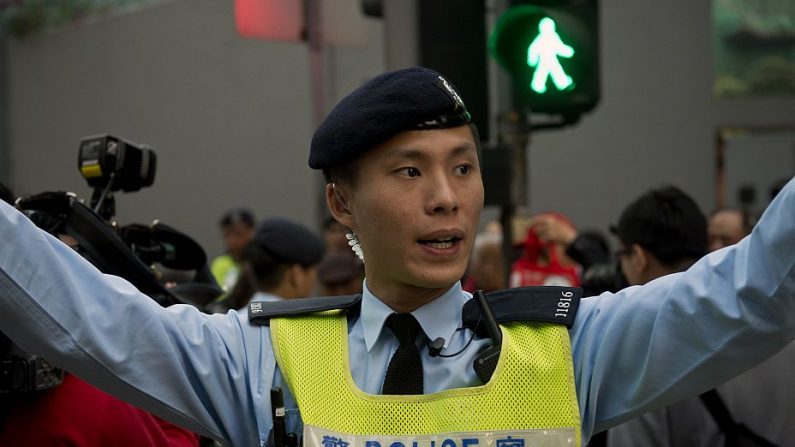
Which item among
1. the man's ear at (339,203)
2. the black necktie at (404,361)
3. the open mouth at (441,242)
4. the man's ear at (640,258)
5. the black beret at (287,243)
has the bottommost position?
the black beret at (287,243)

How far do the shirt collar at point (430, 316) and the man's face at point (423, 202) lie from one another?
9 centimetres

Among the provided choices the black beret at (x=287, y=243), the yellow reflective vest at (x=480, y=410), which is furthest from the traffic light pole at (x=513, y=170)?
the yellow reflective vest at (x=480, y=410)

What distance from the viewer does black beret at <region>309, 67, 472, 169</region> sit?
2.52 metres

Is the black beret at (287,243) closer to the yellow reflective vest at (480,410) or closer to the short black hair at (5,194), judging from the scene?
the short black hair at (5,194)

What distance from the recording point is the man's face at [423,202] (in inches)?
98.7

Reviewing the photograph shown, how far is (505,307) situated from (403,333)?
0.74 ft

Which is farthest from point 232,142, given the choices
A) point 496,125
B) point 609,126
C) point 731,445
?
point 731,445

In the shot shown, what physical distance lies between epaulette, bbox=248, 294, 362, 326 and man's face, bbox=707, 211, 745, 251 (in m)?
4.78

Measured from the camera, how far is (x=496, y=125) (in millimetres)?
6328

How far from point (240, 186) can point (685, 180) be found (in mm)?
5207

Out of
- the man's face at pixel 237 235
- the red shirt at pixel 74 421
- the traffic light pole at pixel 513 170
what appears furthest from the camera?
the man's face at pixel 237 235

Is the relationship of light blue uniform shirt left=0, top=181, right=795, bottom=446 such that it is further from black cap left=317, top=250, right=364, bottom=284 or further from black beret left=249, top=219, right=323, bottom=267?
black cap left=317, top=250, right=364, bottom=284

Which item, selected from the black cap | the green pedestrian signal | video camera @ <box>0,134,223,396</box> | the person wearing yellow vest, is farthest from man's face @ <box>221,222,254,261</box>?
video camera @ <box>0,134,223,396</box>

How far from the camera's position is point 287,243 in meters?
6.20
